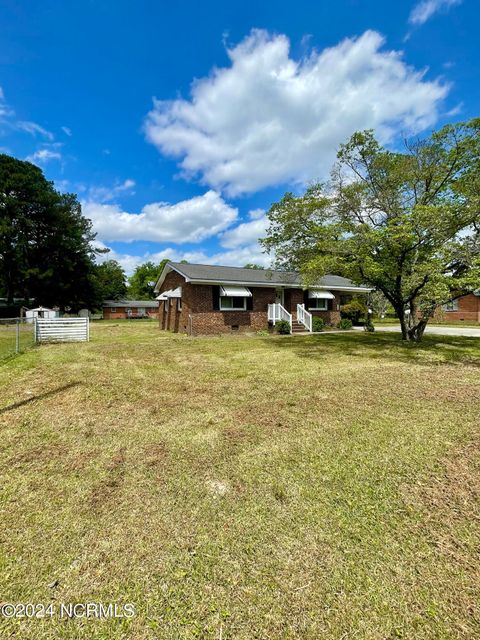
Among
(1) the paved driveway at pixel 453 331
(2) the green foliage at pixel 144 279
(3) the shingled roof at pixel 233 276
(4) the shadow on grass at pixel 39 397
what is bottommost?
(4) the shadow on grass at pixel 39 397

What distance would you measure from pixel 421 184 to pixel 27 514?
14.4m

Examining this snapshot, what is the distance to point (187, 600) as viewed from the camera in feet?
5.84

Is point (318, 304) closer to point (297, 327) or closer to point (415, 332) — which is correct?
point (297, 327)

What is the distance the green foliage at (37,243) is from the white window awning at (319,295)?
99.8 ft

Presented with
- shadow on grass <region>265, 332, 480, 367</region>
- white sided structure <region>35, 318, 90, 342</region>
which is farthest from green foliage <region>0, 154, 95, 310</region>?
shadow on grass <region>265, 332, 480, 367</region>

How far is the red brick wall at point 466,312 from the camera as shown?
2962cm

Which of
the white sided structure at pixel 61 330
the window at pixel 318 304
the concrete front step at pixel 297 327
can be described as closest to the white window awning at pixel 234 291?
the concrete front step at pixel 297 327

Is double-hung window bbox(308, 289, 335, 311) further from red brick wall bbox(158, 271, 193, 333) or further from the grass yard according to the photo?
the grass yard

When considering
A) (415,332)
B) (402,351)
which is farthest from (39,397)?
(415,332)

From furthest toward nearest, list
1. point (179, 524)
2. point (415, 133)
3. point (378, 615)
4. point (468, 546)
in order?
1. point (415, 133)
2. point (179, 524)
3. point (468, 546)
4. point (378, 615)

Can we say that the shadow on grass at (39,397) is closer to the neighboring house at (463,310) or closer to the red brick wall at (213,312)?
the red brick wall at (213,312)

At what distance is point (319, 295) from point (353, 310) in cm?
440

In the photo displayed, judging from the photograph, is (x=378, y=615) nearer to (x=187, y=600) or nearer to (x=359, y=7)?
(x=187, y=600)

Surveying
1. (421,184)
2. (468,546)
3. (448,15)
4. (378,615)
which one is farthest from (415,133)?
(378,615)
